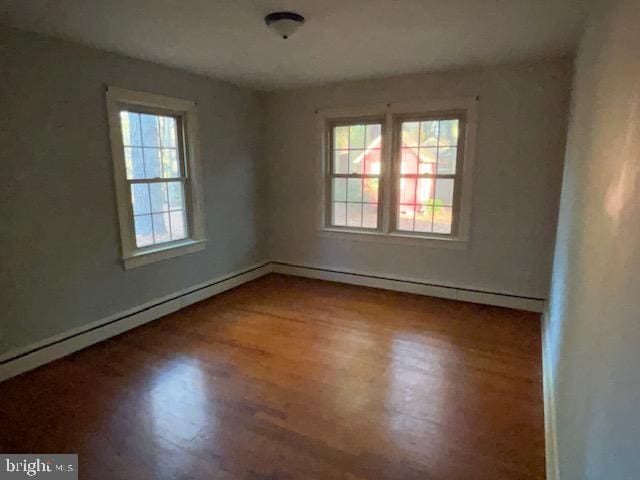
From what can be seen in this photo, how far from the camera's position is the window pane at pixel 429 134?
13.4 feet

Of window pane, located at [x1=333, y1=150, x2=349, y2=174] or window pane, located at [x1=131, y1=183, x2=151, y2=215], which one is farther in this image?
window pane, located at [x1=333, y1=150, x2=349, y2=174]

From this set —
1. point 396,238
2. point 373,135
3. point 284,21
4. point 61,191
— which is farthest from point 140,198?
point 396,238

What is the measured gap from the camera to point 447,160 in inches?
161

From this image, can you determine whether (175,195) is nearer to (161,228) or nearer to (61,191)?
(161,228)

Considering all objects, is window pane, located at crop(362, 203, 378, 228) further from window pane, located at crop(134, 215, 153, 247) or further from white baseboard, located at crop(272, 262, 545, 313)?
window pane, located at crop(134, 215, 153, 247)

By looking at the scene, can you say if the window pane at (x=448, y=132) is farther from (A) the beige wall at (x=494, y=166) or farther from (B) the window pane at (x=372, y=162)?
(B) the window pane at (x=372, y=162)

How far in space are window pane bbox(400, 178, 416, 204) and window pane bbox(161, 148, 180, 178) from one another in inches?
96.4

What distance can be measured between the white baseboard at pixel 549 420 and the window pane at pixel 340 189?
2.71 metres

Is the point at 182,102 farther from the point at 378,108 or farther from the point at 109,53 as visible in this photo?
the point at 378,108

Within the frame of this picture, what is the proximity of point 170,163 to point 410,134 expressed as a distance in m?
2.57

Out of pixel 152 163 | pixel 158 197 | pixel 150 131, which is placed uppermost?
pixel 150 131

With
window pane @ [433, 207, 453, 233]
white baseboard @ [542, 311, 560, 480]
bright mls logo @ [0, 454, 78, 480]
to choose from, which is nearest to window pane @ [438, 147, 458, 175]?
window pane @ [433, 207, 453, 233]

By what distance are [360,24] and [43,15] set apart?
2017mm

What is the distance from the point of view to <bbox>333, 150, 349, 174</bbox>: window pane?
4676mm
